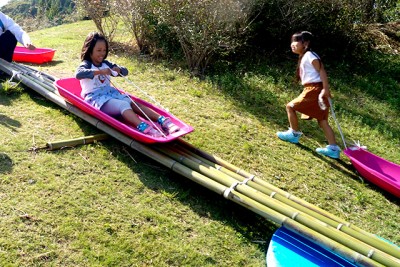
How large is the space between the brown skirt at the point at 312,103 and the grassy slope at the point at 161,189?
1.59 feet

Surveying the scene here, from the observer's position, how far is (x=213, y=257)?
10.2 feet

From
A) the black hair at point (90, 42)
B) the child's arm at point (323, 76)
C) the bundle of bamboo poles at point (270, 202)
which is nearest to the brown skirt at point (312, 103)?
the child's arm at point (323, 76)

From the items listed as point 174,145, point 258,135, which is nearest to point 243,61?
point 258,135

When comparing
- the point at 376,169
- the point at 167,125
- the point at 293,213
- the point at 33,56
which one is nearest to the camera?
the point at 293,213

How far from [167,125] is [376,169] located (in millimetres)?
2627

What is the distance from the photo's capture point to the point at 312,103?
4969 mm

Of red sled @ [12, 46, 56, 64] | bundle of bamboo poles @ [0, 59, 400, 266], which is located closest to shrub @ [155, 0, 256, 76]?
red sled @ [12, 46, 56, 64]

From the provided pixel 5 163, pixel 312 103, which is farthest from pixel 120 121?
pixel 312 103

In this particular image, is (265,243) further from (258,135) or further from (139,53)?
(139,53)

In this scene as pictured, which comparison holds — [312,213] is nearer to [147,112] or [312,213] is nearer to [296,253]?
[296,253]

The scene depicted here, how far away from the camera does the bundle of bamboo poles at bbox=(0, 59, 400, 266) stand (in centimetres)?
309

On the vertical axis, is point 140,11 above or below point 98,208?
above

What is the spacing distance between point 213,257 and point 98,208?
107cm

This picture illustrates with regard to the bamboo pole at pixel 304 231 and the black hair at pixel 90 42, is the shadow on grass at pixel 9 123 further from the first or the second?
the bamboo pole at pixel 304 231
